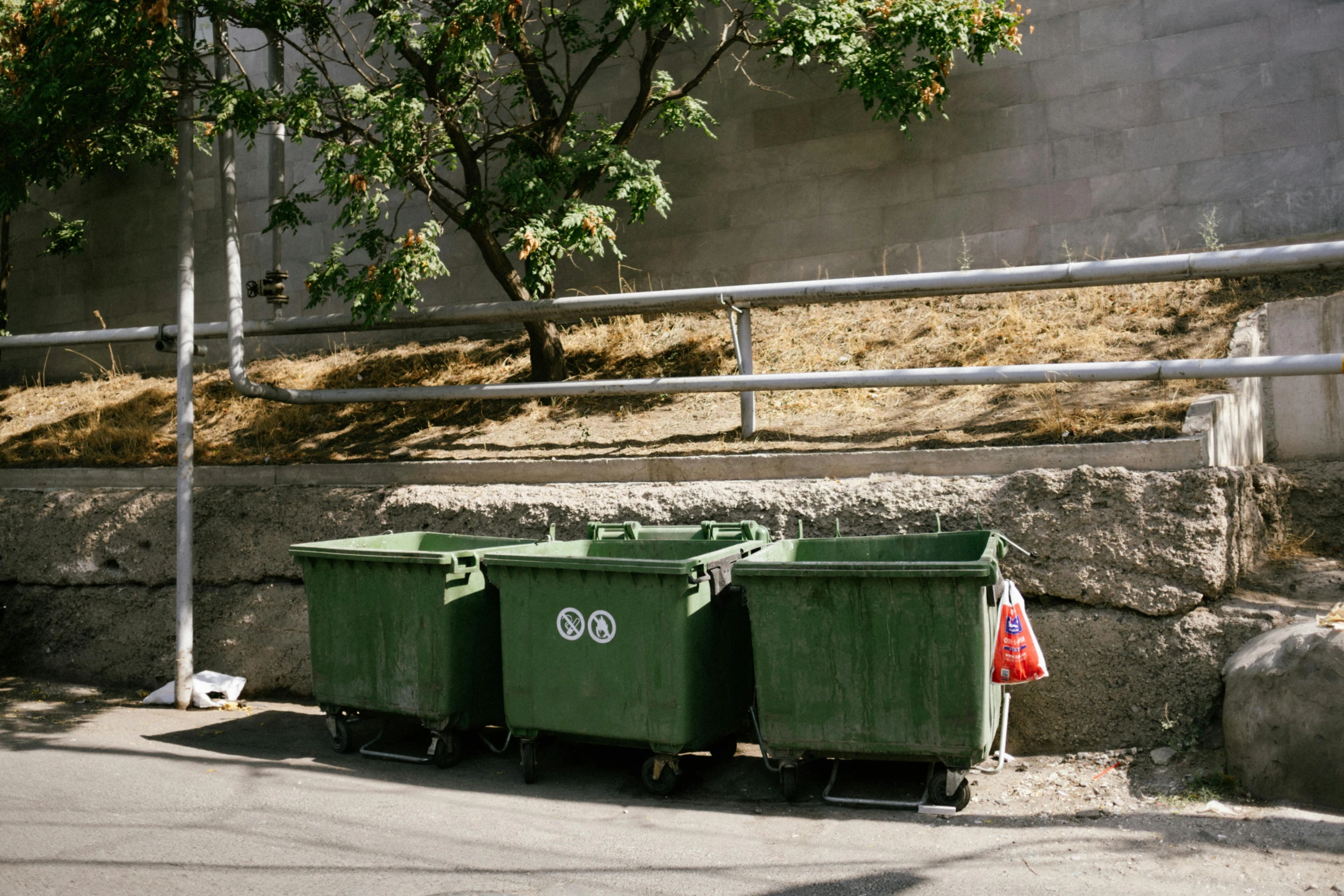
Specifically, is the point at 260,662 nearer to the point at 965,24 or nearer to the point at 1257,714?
the point at 1257,714

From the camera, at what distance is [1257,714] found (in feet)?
14.2

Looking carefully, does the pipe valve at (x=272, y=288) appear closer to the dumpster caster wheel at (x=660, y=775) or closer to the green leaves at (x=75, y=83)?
the green leaves at (x=75, y=83)

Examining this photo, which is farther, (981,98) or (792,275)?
(792,275)

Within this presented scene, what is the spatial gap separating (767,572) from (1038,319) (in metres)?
4.04

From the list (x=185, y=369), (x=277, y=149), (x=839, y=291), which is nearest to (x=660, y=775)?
(x=839, y=291)

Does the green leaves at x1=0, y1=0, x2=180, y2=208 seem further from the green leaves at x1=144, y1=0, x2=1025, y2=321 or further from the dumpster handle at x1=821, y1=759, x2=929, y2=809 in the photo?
the dumpster handle at x1=821, y1=759, x2=929, y2=809

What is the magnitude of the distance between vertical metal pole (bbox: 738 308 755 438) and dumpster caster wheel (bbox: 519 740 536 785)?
2.37 m

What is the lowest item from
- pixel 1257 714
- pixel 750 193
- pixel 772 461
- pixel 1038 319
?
pixel 1257 714

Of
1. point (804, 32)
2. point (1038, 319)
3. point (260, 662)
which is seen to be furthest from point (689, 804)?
point (804, 32)

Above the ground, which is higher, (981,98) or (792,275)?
(981,98)

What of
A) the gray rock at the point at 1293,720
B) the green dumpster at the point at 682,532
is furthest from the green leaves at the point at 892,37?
the gray rock at the point at 1293,720

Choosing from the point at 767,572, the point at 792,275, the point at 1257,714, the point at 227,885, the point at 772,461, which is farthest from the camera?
the point at 792,275

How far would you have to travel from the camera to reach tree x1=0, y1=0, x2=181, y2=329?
670 cm

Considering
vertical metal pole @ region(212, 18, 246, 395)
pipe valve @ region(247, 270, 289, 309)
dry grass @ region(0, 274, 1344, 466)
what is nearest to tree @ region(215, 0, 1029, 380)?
vertical metal pole @ region(212, 18, 246, 395)
